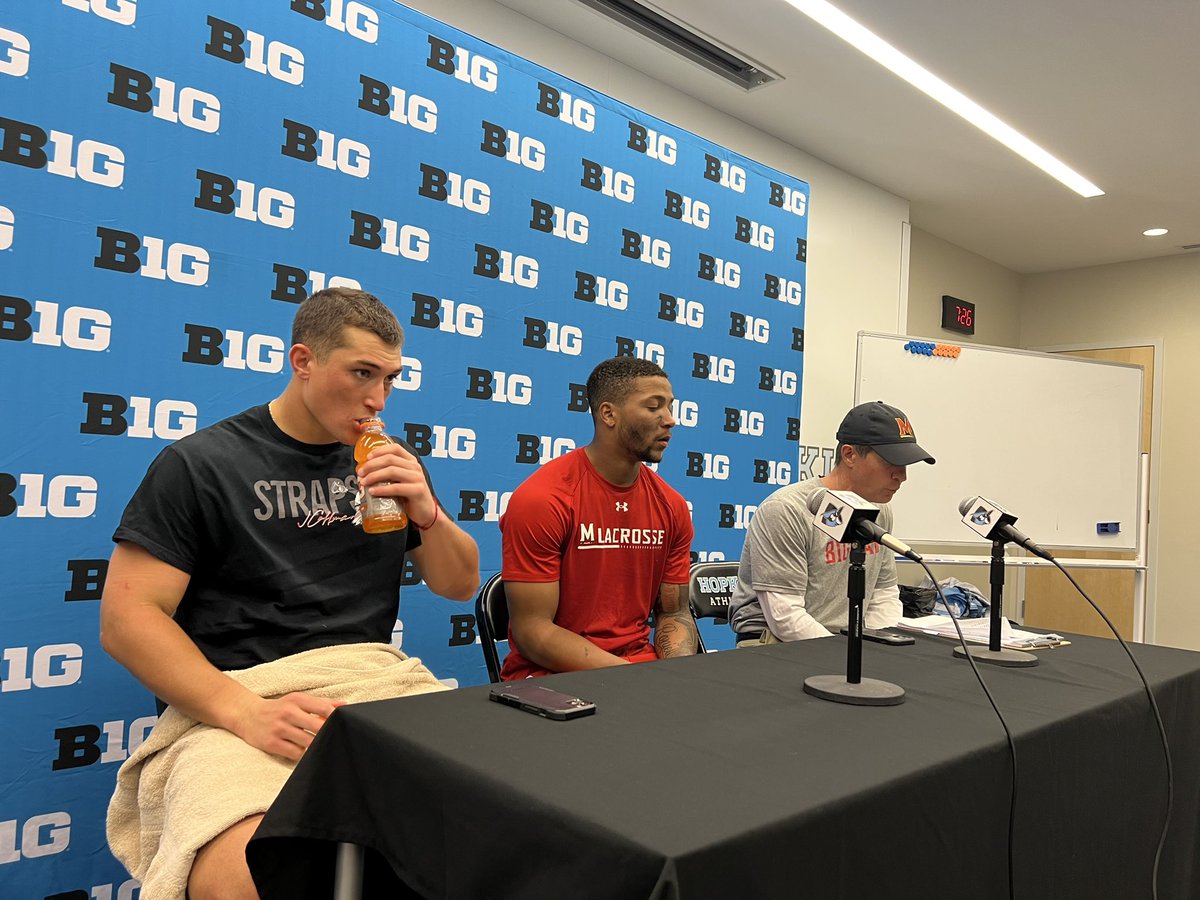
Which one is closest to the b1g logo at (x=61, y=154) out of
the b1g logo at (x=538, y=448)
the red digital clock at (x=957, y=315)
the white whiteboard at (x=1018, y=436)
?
the b1g logo at (x=538, y=448)

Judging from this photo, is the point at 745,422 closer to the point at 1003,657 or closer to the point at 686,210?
the point at 686,210

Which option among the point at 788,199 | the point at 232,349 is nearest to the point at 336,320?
the point at 232,349

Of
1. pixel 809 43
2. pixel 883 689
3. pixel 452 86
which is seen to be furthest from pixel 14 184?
pixel 809 43

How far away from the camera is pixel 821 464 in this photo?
4492 mm

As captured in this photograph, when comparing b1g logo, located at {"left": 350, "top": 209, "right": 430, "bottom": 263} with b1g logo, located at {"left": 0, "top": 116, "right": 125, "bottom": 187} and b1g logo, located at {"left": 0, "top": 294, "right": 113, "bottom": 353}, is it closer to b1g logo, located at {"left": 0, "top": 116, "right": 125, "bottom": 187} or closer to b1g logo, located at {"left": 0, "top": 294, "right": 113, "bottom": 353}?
b1g logo, located at {"left": 0, "top": 116, "right": 125, "bottom": 187}

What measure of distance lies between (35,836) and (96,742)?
0.21 m

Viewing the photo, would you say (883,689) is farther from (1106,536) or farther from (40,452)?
(1106,536)

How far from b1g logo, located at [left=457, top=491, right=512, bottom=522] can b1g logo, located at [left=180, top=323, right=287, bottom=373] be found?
725 millimetres

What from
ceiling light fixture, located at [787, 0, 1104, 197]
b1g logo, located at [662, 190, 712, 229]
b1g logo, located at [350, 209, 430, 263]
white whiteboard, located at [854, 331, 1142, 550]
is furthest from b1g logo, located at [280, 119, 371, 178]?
white whiteboard, located at [854, 331, 1142, 550]

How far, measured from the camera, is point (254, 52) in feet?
7.54

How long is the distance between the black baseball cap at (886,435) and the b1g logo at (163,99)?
186cm

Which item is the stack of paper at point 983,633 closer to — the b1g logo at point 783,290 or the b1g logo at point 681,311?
the b1g logo at point 681,311

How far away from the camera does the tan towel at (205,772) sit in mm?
1181

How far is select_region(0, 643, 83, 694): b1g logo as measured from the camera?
187 centimetres
